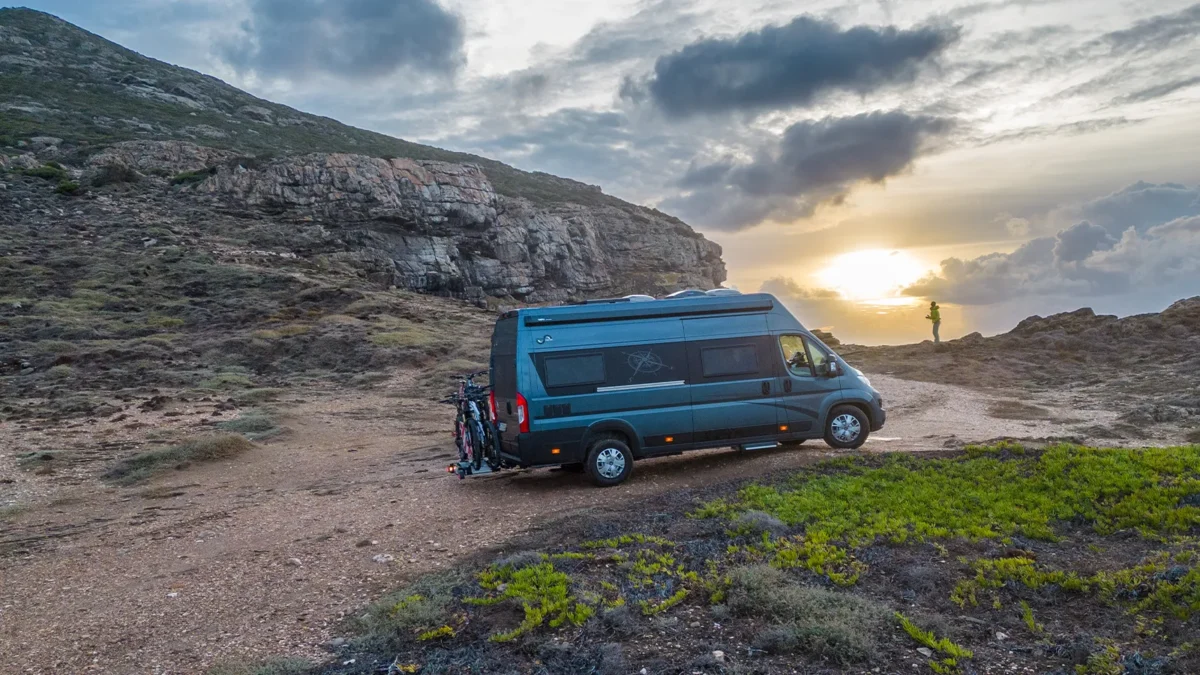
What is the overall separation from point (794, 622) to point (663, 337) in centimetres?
677

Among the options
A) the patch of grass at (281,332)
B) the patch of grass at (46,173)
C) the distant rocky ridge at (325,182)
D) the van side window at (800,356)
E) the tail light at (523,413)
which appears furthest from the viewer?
the distant rocky ridge at (325,182)

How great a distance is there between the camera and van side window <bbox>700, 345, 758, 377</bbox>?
481 inches

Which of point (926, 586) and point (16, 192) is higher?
point (16, 192)

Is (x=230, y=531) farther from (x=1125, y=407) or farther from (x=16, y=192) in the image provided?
(x=16, y=192)

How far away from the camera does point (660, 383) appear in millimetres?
11953

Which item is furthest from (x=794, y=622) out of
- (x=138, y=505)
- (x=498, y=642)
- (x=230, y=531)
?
(x=138, y=505)

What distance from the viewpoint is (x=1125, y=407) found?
20719 mm

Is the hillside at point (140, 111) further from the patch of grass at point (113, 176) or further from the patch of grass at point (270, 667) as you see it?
the patch of grass at point (270, 667)

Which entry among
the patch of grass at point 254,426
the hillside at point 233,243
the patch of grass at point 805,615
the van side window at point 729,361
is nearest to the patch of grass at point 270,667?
the patch of grass at point 805,615

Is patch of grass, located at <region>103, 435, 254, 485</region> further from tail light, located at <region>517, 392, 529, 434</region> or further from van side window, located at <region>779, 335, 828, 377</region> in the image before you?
van side window, located at <region>779, 335, 828, 377</region>

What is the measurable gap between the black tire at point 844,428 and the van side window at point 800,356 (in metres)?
0.89

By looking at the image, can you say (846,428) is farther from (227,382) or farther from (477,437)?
(227,382)

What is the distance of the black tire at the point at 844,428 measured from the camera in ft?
42.6

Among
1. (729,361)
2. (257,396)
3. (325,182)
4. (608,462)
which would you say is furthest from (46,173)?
(729,361)
